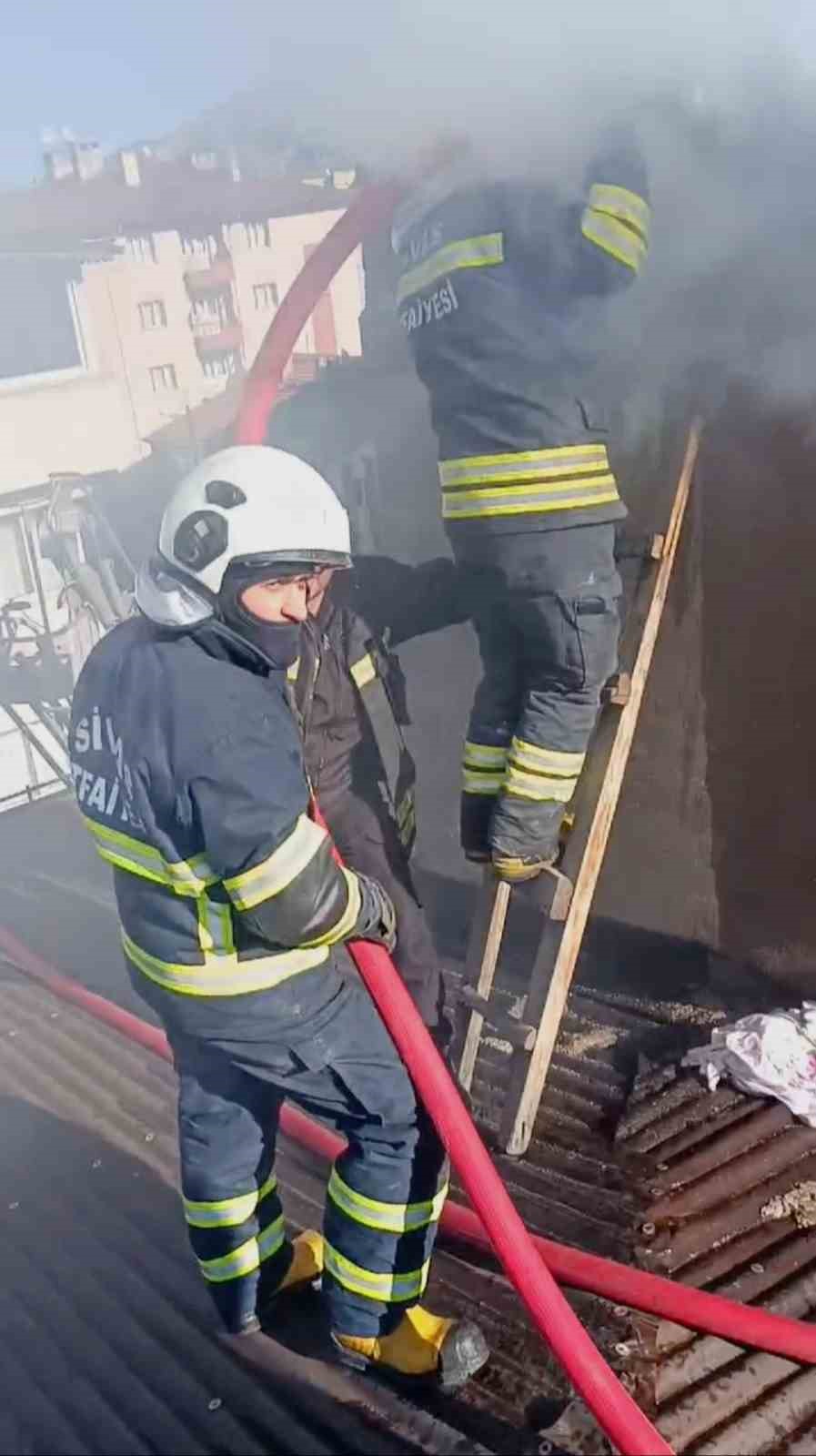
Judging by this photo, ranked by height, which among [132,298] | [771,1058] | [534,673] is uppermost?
[132,298]

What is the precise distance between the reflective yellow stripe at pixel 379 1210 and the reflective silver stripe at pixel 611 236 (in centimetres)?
216

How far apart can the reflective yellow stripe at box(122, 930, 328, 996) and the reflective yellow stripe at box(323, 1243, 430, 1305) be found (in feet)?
2.33

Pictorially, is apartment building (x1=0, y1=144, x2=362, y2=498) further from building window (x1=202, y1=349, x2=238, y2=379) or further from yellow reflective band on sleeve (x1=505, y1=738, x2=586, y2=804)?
yellow reflective band on sleeve (x1=505, y1=738, x2=586, y2=804)

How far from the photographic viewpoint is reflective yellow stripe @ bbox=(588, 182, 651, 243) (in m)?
2.61

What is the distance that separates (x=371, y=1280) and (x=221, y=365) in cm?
875

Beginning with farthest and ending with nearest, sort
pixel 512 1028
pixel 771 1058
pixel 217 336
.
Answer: pixel 217 336 < pixel 771 1058 < pixel 512 1028

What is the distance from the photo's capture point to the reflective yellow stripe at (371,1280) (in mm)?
2559

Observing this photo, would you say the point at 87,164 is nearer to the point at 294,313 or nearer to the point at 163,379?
the point at 163,379

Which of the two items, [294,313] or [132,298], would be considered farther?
[132,298]

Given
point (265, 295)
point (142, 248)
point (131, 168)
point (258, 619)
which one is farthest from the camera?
point (142, 248)

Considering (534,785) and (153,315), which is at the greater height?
(153,315)

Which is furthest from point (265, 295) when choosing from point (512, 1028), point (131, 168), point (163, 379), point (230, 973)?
point (230, 973)

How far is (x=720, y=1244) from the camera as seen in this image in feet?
9.43

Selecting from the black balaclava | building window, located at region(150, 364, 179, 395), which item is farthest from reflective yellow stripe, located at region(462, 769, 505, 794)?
building window, located at region(150, 364, 179, 395)
